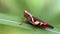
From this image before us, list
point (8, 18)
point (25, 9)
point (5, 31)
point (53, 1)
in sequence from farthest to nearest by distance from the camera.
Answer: point (53, 1) → point (25, 9) → point (8, 18) → point (5, 31)

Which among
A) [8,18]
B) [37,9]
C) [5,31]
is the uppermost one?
[37,9]

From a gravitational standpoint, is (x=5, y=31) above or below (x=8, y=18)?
below

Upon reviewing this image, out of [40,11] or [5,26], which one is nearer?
[5,26]

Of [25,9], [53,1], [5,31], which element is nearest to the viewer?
[5,31]

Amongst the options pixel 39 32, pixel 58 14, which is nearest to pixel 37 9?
pixel 58 14

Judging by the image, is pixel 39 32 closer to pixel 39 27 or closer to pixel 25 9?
pixel 39 27

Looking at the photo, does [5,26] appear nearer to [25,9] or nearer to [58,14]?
[25,9]
